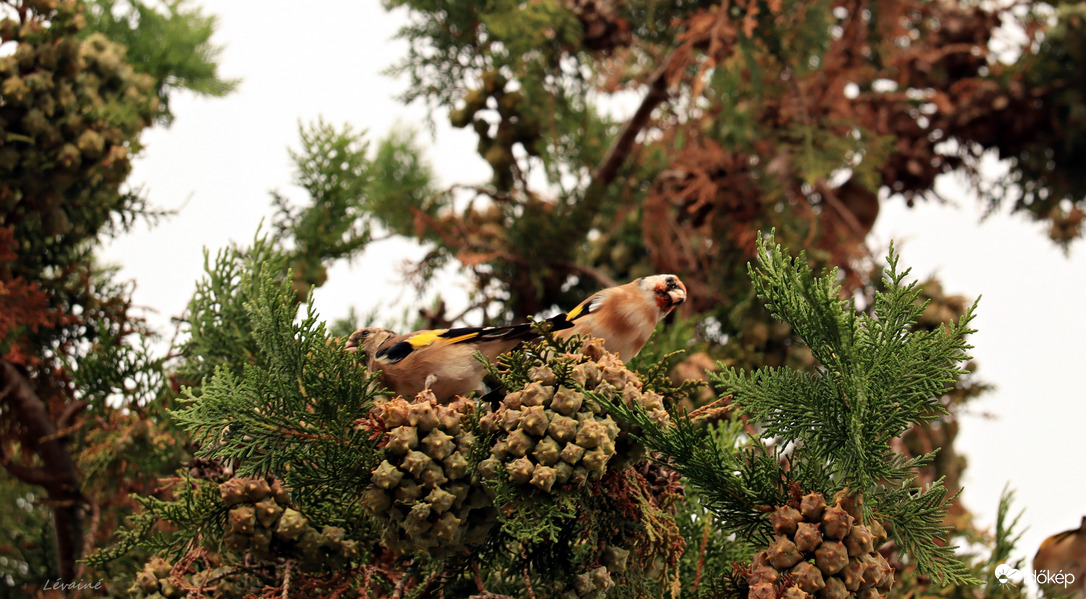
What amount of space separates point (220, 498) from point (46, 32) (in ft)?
2.50

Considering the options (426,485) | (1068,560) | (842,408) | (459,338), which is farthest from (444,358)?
(1068,560)

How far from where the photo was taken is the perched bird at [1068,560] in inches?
41.4

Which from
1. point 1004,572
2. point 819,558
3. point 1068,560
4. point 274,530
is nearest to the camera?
point 819,558

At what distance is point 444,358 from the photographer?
3.07ft

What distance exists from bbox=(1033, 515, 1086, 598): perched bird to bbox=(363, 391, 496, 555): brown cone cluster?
70 centimetres

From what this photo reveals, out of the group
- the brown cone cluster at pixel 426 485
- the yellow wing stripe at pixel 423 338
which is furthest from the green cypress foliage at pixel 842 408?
the yellow wing stripe at pixel 423 338

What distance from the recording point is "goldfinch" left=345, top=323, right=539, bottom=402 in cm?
93

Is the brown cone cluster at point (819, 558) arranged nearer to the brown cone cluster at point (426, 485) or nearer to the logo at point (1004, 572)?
the brown cone cluster at point (426, 485)

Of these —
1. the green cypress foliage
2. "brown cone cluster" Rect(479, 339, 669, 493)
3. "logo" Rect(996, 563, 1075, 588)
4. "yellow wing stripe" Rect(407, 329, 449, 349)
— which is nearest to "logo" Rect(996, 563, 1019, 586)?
"logo" Rect(996, 563, 1075, 588)

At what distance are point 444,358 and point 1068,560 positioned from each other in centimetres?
75

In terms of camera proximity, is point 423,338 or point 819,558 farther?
point 423,338

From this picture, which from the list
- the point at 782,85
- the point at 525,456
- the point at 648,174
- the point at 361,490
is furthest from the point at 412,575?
the point at 782,85

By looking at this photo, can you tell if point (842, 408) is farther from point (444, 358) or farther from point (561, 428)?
point (444, 358)

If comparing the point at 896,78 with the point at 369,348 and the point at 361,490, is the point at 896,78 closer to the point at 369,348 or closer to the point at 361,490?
the point at 369,348
